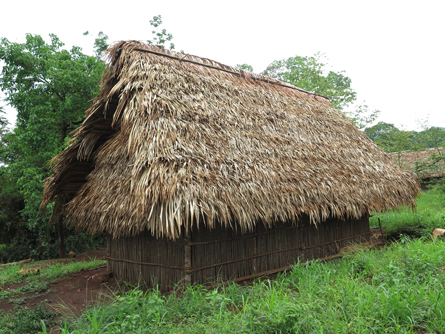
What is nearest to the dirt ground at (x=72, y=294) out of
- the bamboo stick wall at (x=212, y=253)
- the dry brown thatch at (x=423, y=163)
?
the bamboo stick wall at (x=212, y=253)

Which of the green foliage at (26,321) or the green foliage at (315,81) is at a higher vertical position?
the green foliage at (315,81)

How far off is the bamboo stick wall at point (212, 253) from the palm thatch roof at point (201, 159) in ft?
0.77

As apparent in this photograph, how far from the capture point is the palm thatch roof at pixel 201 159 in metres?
3.77

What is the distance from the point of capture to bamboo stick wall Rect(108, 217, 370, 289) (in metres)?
4.25

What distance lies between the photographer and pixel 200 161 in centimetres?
404

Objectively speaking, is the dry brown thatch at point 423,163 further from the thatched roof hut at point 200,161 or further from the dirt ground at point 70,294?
the dirt ground at point 70,294

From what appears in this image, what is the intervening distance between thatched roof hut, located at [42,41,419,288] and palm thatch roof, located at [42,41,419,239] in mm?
19

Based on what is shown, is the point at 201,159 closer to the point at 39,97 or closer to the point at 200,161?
the point at 200,161

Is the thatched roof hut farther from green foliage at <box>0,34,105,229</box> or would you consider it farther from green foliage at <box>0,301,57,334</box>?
green foliage at <box>0,34,105,229</box>

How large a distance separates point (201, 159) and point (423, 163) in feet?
41.8

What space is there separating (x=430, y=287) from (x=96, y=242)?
10.2 metres

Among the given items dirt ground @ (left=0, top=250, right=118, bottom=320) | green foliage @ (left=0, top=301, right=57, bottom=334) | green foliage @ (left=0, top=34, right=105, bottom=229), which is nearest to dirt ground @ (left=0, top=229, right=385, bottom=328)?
dirt ground @ (left=0, top=250, right=118, bottom=320)

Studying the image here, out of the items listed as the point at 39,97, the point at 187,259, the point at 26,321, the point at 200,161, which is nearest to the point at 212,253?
the point at 187,259

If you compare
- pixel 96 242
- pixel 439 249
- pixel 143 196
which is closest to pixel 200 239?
Result: pixel 143 196
